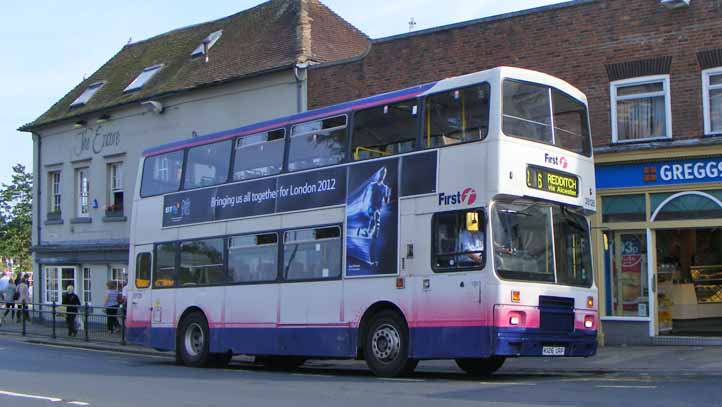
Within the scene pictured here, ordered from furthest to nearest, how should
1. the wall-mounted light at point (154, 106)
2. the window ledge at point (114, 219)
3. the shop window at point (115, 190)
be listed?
1. the shop window at point (115, 190)
2. the window ledge at point (114, 219)
3. the wall-mounted light at point (154, 106)

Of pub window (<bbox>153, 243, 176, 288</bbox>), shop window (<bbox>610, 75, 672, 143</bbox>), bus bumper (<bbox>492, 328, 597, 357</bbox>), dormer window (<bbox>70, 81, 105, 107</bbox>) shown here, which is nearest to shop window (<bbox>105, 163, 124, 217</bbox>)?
dormer window (<bbox>70, 81, 105, 107</bbox>)

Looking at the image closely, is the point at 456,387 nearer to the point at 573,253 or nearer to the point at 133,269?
the point at 573,253

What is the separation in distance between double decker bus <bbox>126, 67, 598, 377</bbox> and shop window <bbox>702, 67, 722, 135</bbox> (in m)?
4.85

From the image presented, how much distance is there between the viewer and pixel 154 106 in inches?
1166

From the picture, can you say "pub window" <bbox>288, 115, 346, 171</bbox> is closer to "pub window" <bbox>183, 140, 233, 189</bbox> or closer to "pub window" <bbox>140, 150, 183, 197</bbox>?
"pub window" <bbox>183, 140, 233, 189</bbox>

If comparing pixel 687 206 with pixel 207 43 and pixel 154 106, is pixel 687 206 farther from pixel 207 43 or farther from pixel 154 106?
pixel 154 106

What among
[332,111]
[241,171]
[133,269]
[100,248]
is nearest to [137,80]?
[100,248]

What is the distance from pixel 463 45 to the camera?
2170 centimetres

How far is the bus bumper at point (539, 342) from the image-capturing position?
1252 cm

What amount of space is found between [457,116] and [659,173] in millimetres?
7127

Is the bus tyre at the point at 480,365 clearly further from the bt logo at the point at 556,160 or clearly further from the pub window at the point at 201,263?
the pub window at the point at 201,263

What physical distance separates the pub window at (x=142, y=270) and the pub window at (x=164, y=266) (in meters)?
0.28

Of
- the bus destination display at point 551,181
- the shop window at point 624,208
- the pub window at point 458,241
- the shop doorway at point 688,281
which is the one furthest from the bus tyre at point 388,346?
the shop doorway at point 688,281

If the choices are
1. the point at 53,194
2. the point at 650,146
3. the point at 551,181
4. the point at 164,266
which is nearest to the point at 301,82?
the point at 164,266
